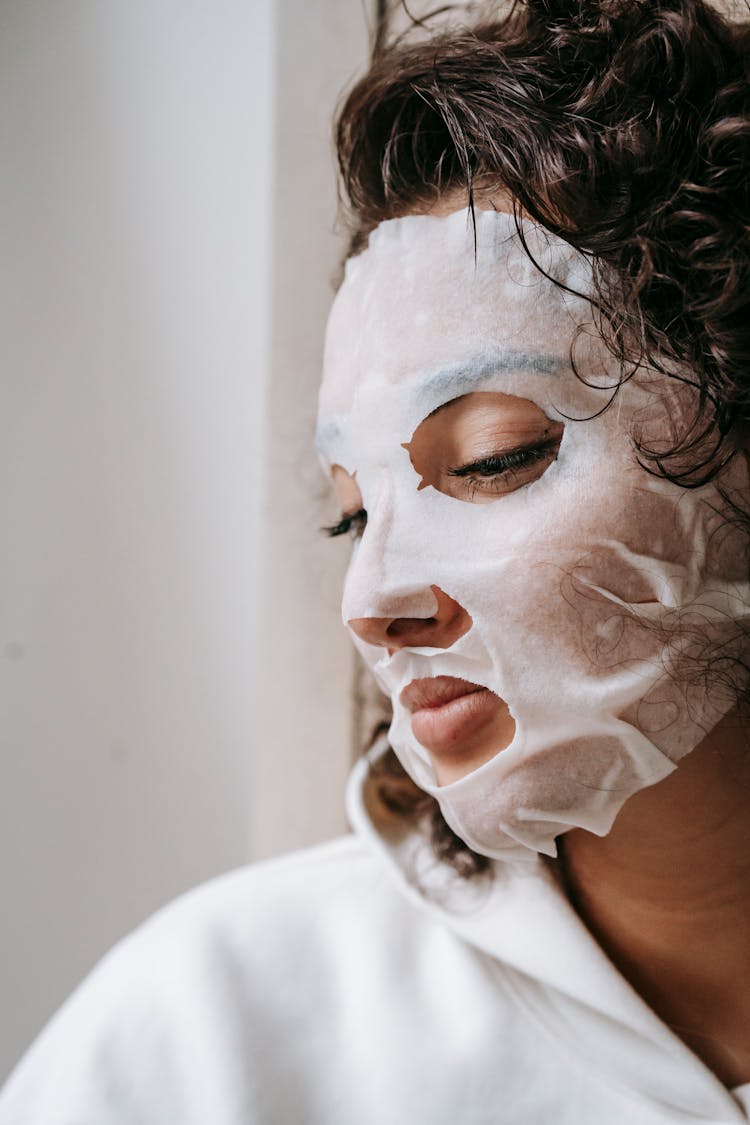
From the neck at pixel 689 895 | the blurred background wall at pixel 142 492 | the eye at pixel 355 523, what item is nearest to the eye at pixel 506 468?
the eye at pixel 355 523

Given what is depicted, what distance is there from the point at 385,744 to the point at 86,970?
60 centimetres

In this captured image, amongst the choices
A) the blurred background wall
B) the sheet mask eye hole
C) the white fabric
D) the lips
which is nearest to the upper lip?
the lips

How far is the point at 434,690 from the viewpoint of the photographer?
0.70m

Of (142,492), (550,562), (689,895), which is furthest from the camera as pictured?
(142,492)

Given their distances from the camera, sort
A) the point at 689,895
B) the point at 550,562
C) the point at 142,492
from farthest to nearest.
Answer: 1. the point at 142,492
2. the point at 689,895
3. the point at 550,562

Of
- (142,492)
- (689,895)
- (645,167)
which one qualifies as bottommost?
(689,895)

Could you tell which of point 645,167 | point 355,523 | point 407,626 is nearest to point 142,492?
point 355,523

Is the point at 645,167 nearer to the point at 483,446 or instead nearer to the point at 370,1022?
the point at 483,446

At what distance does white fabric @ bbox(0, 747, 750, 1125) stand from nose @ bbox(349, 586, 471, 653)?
267mm

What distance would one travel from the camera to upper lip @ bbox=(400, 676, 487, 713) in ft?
2.27

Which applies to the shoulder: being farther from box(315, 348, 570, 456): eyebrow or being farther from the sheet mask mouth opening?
box(315, 348, 570, 456): eyebrow

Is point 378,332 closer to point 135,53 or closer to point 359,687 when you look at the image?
point 359,687

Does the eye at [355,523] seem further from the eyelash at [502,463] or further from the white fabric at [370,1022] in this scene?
the white fabric at [370,1022]

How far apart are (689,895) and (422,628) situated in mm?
299
